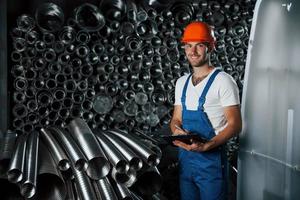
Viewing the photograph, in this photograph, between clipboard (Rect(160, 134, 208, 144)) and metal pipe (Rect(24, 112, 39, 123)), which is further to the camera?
metal pipe (Rect(24, 112, 39, 123))

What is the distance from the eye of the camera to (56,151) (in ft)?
5.10

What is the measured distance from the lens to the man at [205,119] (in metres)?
1.91

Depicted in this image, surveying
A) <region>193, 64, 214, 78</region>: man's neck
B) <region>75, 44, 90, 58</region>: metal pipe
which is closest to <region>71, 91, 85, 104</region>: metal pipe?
<region>75, 44, 90, 58</region>: metal pipe

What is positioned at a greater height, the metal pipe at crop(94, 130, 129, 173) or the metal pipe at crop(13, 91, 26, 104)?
the metal pipe at crop(13, 91, 26, 104)

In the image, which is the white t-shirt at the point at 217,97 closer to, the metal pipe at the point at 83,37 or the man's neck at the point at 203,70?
the man's neck at the point at 203,70

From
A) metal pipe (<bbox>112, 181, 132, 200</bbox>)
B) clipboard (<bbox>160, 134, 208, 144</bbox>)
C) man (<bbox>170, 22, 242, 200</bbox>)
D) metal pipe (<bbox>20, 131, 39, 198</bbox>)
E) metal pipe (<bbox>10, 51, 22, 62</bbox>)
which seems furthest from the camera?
metal pipe (<bbox>10, 51, 22, 62</bbox>)

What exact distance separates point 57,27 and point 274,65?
66.6 inches

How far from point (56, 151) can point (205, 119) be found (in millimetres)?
789

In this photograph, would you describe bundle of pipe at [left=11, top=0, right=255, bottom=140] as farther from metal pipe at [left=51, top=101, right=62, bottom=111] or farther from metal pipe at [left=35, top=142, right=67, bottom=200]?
metal pipe at [left=35, top=142, right=67, bottom=200]

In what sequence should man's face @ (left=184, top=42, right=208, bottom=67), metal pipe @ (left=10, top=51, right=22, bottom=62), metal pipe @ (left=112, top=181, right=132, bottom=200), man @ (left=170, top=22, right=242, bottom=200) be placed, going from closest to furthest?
metal pipe @ (left=112, top=181, right=132, bottom=200) < man @ (left=170, top=22, right=242, bottom=200) < man's face @ (left=184, top=42, right=208, bottom=67) < metal pipe @ (left=10, top=51, right=22, bottom=62)

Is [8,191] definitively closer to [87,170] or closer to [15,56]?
[87,170]

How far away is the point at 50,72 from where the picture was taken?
2.83 m

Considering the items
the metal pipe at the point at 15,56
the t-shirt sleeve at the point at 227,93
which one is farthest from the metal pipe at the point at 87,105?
the t-shirt sleeve at the point at 227,93

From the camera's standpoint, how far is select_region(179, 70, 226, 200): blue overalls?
196 centimetres
